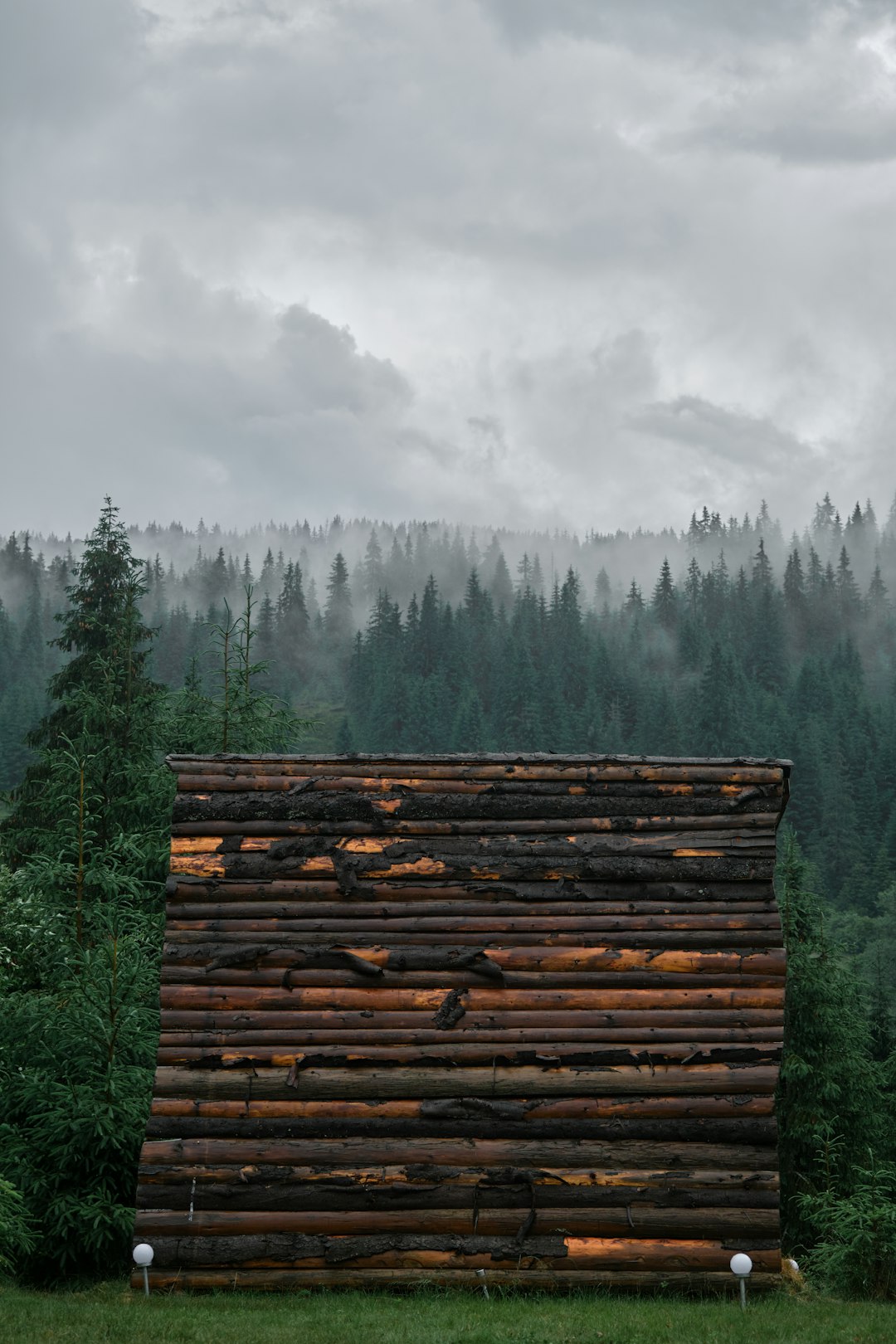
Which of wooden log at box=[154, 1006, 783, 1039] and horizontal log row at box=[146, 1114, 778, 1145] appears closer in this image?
horizontal log row at box=[146, 1114, 778, 1145]

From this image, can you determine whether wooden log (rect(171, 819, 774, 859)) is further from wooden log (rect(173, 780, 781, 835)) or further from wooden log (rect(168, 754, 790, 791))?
wooden log (rect(168, 754, 790, 791))

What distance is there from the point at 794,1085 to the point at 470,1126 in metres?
23.3

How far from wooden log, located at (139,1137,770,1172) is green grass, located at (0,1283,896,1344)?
1.08 metres

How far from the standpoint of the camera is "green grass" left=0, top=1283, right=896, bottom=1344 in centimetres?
884

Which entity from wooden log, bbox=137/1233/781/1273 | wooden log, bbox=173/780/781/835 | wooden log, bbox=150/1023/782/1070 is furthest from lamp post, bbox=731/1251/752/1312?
wooden log, bbox=173/780/781/835

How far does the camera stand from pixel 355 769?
12.2 m

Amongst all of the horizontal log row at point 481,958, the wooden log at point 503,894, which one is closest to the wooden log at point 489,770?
the wooden log at point 503,894

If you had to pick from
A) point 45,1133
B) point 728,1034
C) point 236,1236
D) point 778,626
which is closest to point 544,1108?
point 728,1034

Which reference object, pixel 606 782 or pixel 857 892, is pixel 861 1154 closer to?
pixel 606 782

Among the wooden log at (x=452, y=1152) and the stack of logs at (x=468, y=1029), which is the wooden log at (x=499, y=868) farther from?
the wooden log at (x=452, y=1152)

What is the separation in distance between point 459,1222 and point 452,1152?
577 millimetres

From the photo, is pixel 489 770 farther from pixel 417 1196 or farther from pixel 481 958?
pixel 417 1196

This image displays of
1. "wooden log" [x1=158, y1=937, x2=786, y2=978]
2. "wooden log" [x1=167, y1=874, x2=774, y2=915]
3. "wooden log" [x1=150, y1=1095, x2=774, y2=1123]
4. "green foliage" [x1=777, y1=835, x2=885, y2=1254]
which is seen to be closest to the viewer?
"wooden log" [x1=150, y1=1095, x2=774, y2=1123]

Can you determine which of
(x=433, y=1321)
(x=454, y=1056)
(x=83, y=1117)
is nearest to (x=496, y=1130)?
(x=454, y=1056)
